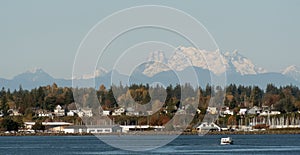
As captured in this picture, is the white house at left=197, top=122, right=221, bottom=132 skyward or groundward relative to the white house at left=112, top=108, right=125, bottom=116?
groundward

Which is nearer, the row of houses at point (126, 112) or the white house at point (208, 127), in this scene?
the row of houses at point (126, 112)

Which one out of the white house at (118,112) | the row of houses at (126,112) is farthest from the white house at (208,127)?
the white house at (118,112)

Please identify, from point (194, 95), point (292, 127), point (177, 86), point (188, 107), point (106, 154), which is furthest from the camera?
point (292, 127)

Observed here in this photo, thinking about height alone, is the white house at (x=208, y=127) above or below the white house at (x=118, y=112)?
below

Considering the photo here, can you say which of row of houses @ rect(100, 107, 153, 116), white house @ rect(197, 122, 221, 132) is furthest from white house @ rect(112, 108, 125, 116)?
white house @ rect(197, 122, 221, 132)

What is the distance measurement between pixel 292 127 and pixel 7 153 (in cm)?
9714

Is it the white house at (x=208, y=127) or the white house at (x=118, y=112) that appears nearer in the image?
the white house at (x=118, y=112)

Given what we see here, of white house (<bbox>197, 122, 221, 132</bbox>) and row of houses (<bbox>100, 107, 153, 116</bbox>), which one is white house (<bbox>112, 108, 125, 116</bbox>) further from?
white house (<bbox>197, 122, 221, 132</bbox>)

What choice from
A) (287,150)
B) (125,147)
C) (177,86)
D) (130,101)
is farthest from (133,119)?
(287,150)

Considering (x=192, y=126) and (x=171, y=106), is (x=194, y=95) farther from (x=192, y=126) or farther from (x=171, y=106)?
(x=192, y=126)

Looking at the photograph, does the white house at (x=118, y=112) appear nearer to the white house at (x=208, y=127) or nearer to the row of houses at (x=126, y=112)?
the row of houses at (x=126, y=112)

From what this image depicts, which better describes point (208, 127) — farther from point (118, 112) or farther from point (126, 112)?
point (118, 112)

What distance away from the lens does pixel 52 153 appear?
109375 millimetres

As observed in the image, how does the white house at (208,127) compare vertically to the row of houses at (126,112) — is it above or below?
below
